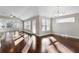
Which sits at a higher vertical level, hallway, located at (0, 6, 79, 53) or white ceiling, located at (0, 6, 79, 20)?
white ceiling, located at (0, 6, 79, 20)

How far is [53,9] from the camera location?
2.13 metres

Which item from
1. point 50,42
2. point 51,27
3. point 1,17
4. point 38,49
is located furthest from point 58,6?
point 1,17

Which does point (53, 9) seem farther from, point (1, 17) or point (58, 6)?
point (1, 17)

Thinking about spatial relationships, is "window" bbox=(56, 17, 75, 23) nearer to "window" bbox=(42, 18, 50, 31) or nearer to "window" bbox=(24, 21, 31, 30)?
"window" bbox=(42, 18, 50, 31)

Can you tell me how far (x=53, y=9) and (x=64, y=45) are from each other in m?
0.60

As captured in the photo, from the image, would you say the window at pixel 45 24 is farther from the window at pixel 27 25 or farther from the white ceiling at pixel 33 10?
the window at pixel 27 25

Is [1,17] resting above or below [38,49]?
Result: above

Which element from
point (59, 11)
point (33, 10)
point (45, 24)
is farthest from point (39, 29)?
point (59, 11)

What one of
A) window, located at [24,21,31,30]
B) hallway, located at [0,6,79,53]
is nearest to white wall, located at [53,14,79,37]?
hallway, located at [0,6,79,53]

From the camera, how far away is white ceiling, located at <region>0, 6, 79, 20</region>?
2.11 meters

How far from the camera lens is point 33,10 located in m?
2.14

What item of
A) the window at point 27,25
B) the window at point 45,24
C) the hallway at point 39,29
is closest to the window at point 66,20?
the hallway at point 39,29

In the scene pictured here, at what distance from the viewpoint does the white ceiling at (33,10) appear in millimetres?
2105
